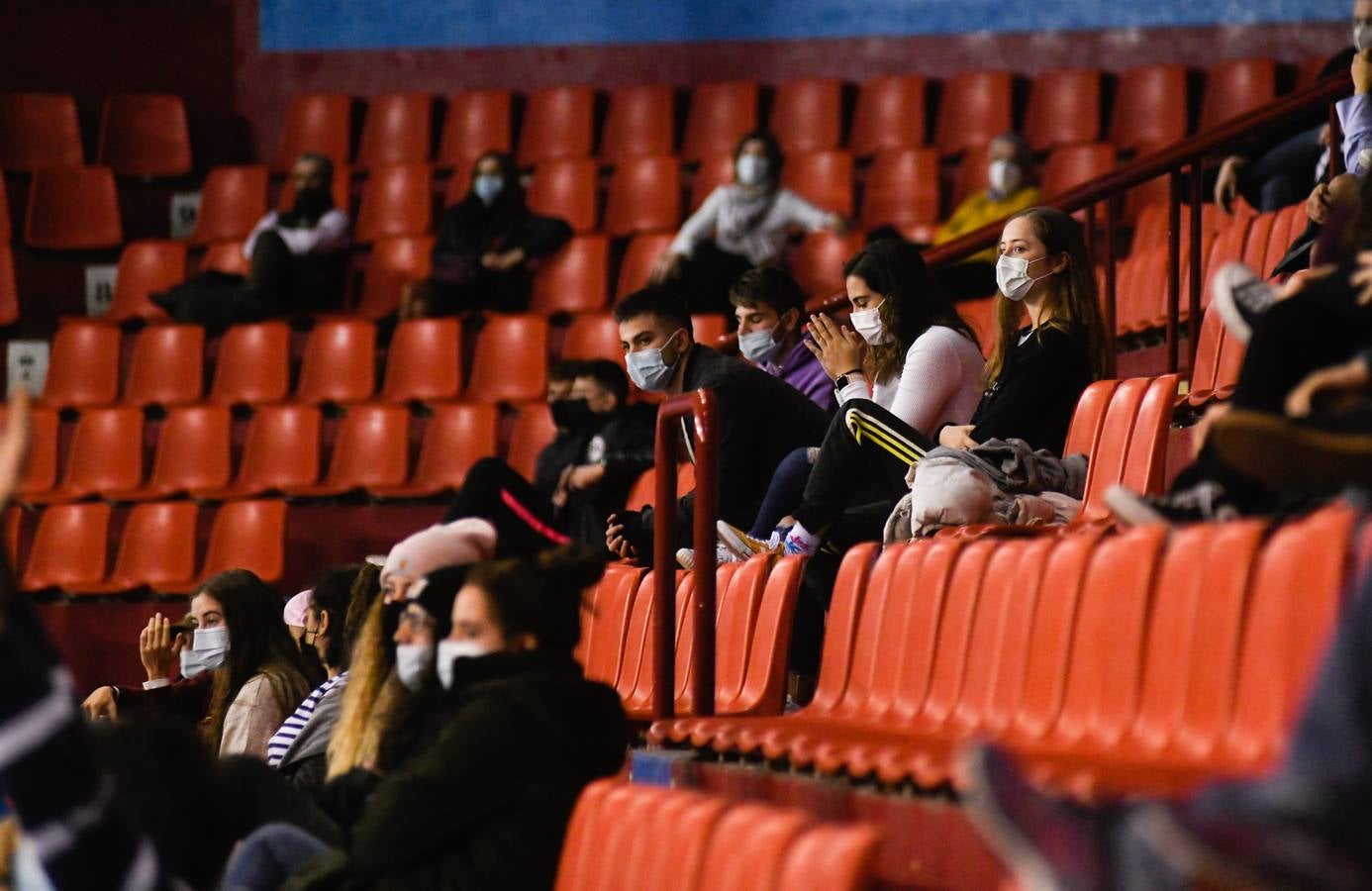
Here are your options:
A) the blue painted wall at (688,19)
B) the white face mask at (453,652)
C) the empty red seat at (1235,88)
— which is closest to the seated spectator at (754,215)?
the empty red seat at (1235,88)

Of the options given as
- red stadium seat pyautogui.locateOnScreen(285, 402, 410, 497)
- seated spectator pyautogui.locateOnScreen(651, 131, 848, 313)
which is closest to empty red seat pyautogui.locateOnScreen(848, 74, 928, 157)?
seated spectator pyautogui.locateOnScreen(651, 131, 848, 313)

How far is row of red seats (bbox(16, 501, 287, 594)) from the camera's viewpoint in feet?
18.7

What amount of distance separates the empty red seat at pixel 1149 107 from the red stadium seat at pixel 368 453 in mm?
2648

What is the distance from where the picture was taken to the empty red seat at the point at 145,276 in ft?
23.5

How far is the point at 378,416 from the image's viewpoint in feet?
19.7

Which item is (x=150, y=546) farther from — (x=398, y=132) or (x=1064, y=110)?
(x=1064, y=110)

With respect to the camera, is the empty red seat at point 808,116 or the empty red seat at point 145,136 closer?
the empty red seat at point 808,116

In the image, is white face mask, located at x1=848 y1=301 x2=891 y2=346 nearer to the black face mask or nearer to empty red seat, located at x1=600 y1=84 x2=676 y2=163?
the black face mask

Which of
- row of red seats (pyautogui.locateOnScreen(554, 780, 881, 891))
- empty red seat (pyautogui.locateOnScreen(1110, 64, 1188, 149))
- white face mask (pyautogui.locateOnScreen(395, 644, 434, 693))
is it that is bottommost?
row of red seats (pyautogui.locateOnScreen(554, 780, 881, 891))

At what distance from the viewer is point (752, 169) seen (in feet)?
20.7

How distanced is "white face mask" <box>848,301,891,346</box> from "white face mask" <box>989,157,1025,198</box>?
2426 mm

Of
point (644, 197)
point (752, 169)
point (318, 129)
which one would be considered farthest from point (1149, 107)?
point (318, 129)

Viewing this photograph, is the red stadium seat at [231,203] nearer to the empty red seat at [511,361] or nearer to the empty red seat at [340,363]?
the empty red seat at [340,363]

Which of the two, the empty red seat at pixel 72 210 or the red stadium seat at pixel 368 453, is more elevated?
the empty red seat at pixel 72 210
